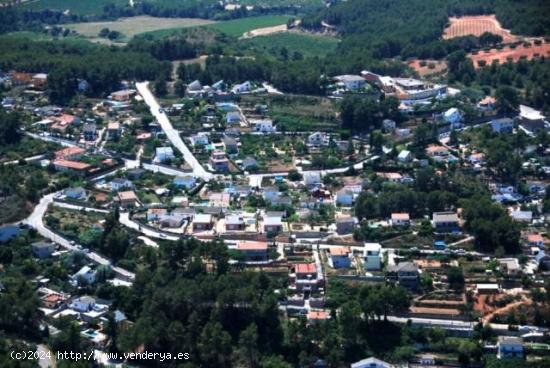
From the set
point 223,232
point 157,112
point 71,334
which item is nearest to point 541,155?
point 223,232

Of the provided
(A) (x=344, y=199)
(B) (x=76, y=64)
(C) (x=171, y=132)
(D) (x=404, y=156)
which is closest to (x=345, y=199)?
(A) (x=344, y=199)

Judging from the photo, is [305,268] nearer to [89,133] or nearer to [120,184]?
[120,184]

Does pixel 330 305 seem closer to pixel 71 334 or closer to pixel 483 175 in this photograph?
pixel 71 334

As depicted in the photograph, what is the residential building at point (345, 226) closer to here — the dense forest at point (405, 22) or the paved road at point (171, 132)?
the paved road at point (171, 132)

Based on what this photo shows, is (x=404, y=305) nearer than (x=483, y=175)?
Yes

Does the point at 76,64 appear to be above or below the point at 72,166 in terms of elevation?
above
